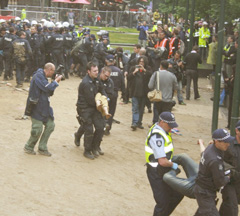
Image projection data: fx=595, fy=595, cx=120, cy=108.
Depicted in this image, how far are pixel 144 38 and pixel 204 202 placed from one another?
1023 inches

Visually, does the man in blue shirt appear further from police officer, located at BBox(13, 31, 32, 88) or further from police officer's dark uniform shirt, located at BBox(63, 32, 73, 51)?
police officer, located at BBox(13, 31, 32, 88)

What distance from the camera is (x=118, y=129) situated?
53.3 feet

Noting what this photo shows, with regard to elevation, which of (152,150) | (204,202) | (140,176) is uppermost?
(152,150)

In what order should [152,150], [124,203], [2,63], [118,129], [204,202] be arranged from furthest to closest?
[2,63] < [118,129] < [124,203] < [152,150] < [204,202]

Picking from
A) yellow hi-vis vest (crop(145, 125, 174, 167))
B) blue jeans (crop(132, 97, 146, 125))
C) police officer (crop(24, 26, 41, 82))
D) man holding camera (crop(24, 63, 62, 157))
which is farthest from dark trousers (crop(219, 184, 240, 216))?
police officer (crop(24, 26, 41, 82))

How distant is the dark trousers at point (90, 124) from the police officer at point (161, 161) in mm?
3773

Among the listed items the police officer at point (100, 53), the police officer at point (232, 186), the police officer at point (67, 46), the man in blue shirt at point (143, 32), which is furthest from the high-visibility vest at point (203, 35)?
the police officer at point (232, 186)

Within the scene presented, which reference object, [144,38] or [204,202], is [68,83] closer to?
[144,38]

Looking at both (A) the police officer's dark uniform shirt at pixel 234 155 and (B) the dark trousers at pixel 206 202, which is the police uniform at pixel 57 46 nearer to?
(A) the police officer's dark uniform shirt at pixel 234 155

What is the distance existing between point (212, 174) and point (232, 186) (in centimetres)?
85

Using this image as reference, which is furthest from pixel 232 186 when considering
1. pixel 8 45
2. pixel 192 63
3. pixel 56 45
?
pixel 56 45

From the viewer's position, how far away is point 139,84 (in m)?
15.6

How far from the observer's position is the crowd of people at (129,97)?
8.30m

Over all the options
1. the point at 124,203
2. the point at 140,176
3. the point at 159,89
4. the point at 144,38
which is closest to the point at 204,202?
the point at 124,203
